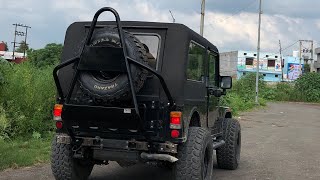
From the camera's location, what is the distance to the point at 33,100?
38.4 feet

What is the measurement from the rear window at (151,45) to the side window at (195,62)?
18.9 inches

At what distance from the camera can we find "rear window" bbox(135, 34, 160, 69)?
6.14 m

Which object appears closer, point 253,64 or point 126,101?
point 126,101

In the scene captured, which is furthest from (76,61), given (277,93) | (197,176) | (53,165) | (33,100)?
(277,93)

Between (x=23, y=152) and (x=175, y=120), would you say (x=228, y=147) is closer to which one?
(x=175, y=120)

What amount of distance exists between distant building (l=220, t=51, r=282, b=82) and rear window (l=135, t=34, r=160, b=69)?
3157 inches

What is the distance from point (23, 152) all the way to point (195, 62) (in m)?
4.34

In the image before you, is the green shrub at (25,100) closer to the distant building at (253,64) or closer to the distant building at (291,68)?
the distant building at (253,64)

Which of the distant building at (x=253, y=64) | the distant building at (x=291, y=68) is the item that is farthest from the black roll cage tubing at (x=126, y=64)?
the distant building at (x=291, y=68)

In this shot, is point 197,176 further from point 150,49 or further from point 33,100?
point 33,100

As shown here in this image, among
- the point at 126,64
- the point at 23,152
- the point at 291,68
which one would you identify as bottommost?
the point at 23,152

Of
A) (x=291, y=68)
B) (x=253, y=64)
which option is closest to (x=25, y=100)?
(x=253, y=64)

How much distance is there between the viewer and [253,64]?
8694 cm

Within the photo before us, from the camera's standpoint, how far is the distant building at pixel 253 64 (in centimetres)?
8644
